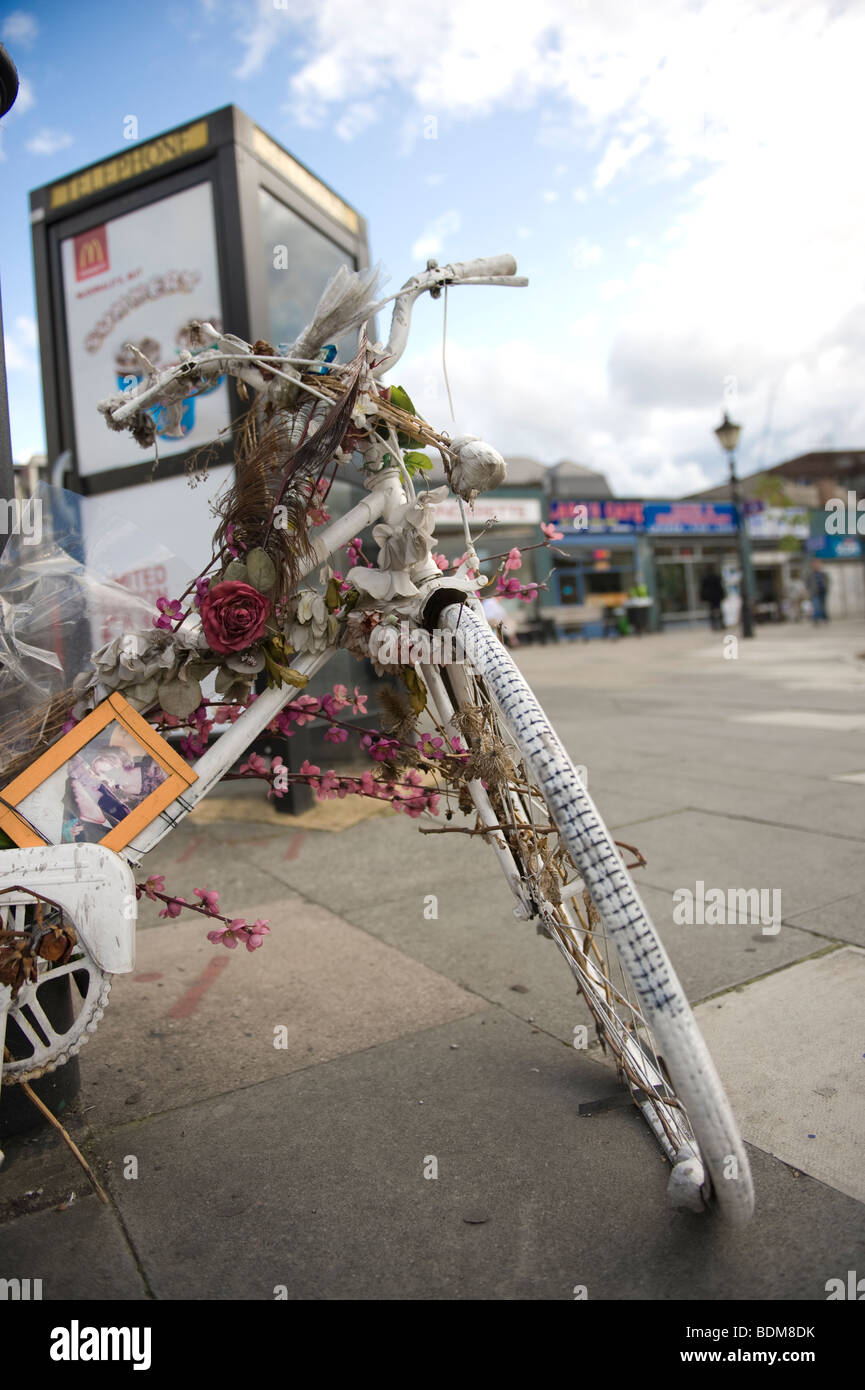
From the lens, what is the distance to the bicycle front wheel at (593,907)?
1.44m

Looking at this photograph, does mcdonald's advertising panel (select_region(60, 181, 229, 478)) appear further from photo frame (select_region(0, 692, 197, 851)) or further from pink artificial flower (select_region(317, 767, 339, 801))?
photo frame (select_region(0, 692, 197, 851))

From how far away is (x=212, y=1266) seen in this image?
1.70 meters

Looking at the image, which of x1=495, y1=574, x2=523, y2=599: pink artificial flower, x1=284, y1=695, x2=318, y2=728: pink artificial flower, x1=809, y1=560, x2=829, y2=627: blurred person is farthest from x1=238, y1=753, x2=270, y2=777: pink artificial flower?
x1=809, y1=560, x2=829, y2=627: blurred person

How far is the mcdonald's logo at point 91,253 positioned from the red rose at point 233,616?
4659 mm

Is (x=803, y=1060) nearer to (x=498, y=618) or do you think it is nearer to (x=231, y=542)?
(x=231, y=542)

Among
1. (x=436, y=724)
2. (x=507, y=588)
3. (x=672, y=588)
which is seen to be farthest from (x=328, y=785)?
(x=672, y=588)

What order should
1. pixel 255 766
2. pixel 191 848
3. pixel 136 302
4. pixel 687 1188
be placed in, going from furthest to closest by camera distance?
pixel 136 302, pixel 191 848, pixel 255 766, pixel 687 1188

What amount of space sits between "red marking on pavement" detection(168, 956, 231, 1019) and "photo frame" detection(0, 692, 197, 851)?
1191mm

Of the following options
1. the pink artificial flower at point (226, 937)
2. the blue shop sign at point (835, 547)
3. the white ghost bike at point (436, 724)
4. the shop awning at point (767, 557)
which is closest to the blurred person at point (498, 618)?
the white ghost bike at point (436, 724)

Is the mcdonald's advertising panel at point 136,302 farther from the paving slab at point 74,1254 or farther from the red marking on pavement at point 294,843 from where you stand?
the paving slab at point 74,1254

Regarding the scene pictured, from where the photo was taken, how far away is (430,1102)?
2236 millimetres

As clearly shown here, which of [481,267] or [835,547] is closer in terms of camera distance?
[481,267]

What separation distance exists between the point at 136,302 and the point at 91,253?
53 centimetres
